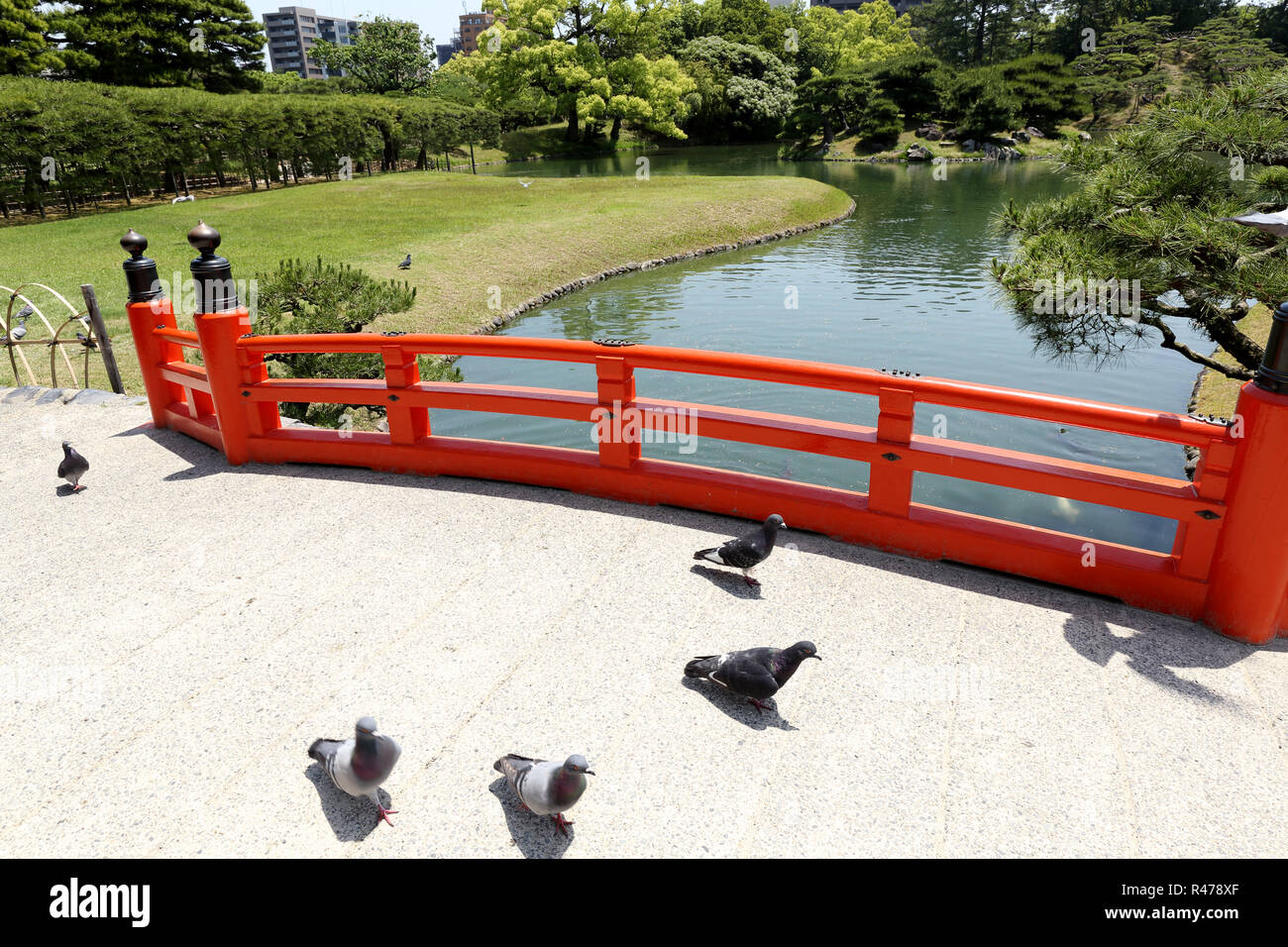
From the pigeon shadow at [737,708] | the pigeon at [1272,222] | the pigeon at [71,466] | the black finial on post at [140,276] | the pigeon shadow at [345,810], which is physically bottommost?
the pigeon shadow at [345,810]

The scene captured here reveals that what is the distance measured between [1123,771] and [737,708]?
1672 mm

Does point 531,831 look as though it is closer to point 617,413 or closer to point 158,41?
point 617,413

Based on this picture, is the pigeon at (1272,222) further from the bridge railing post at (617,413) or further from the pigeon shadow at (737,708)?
the bridge railing post at (617,413)

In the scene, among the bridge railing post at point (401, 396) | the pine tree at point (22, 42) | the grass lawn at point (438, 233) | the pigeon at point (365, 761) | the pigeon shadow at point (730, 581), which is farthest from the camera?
the pine tree at point (22, 42)

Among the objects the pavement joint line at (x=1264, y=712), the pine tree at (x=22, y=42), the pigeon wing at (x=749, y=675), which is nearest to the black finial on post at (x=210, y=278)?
the pigeon wing at (x=749, y=675)

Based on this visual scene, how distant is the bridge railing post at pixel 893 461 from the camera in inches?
204

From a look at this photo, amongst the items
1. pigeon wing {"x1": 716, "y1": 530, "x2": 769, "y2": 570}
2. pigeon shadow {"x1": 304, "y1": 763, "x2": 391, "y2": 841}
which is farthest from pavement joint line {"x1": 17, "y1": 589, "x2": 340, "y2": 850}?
pigeon wing {"x1": 716, "y1": 530, "x2": 769, "y2": 570}

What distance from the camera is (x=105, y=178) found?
33.2 metres

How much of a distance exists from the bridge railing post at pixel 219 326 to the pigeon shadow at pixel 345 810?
4674 millimetres

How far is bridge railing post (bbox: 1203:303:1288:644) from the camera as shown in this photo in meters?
4.10

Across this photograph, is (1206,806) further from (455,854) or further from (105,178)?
(105,178)

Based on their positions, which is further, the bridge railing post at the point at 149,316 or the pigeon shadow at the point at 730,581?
the bridge railing post at the point at 149,316

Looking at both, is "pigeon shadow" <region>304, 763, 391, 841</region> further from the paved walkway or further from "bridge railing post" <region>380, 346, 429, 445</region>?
"bridge railing post" <region>380, 346, 429, 445</region>

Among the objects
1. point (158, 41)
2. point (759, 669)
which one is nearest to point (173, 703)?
point (759, 669)
